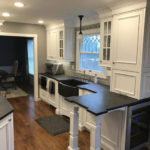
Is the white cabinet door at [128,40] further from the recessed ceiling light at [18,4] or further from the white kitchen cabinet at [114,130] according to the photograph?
the recessed ceiling light at [18,4]

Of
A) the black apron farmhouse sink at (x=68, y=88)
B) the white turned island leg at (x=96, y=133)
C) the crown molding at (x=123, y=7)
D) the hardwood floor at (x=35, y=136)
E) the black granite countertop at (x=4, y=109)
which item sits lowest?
the hardwood floor at (x=35, y=136)

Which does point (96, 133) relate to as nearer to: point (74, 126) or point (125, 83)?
point (74, 126)

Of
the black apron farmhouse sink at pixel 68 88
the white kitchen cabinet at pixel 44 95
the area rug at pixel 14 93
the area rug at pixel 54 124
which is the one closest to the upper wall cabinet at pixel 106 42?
the black apron farmhouse sink at pixel 68 88

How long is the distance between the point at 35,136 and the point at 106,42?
2189mm

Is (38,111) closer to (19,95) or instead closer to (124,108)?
(19,95)

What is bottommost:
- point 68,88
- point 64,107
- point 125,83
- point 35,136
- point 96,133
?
point 35,136

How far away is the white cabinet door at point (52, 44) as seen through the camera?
463 centimetres

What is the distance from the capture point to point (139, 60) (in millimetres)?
2256

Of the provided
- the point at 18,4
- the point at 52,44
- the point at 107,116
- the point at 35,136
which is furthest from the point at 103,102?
the point at 52,44

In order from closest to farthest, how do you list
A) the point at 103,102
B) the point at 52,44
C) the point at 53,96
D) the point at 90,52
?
the point at 103,102
the point at 90,52
the point at 53,96
the point at 52,44

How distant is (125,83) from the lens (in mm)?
2498

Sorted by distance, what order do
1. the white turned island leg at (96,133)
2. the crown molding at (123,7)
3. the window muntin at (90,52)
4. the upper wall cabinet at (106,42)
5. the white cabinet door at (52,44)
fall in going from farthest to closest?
the white cabinet door at (52,44)
the window muntin at (90,52)
the upper wall cabinet at (106,42)
the crown molding at (123,7)
the white turned island leg at (96,133)

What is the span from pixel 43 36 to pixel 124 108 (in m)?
3.77

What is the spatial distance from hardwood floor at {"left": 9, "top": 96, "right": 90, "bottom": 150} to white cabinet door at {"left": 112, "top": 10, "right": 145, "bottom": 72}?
1552 millimetres
